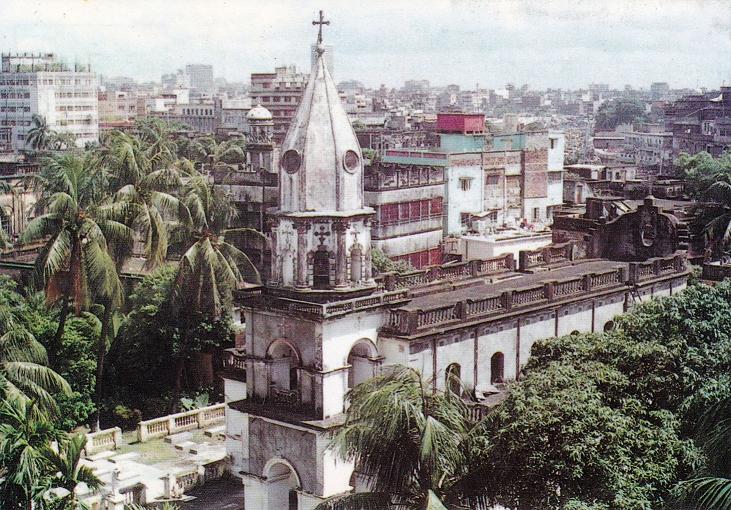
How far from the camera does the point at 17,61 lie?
139 metres

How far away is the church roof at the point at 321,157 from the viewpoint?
1200 inches

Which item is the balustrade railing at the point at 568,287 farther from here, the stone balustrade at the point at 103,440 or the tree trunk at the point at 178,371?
the stone balustrade at the point at 103,440

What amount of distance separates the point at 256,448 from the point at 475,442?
977 centimetres

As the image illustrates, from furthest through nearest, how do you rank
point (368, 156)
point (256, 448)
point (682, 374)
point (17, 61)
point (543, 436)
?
point (17, 61) → point (368, 156) → point (256, 448) → point (682, 374) → point (543, 436)

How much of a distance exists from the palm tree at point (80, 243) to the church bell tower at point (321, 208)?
11.3 meters

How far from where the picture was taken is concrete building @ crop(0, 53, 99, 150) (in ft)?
416

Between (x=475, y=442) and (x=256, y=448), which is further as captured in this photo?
(x=256, y=448)

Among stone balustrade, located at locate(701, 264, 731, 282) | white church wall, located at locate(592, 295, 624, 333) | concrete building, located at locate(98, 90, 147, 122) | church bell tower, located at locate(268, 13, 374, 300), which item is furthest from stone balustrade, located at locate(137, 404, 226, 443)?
concrete building, located at locate(98, 90, 147, 122)

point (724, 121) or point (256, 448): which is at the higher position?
point (724, 121)

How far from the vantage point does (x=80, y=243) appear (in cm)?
4019

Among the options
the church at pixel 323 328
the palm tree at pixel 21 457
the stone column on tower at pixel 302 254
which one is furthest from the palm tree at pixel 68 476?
the stone column on tower at pixel 302 254

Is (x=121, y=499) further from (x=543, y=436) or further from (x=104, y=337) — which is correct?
(x=543, y=436)

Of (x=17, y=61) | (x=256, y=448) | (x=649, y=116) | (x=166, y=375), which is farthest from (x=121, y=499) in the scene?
(x=649, y=116)

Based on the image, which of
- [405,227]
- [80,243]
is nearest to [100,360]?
[80,243]
